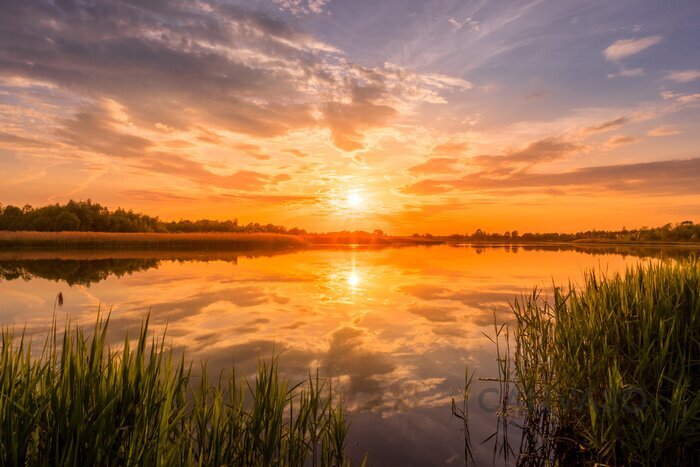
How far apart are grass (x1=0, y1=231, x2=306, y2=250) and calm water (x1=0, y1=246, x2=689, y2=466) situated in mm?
27912

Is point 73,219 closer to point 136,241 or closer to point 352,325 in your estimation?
point 136,241

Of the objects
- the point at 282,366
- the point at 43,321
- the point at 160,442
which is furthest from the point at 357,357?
the point at 43,321

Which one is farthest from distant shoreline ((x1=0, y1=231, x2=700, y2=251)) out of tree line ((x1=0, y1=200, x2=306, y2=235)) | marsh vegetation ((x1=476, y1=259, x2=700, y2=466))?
marsh vegetation ((x1=476, y1=259, x2=700, y2=466))

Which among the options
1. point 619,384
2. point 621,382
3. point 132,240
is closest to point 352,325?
point 621,382

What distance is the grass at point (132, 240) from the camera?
161ft

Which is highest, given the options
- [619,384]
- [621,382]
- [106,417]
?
[106,417]

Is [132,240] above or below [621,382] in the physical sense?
above

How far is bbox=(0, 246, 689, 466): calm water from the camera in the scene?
7.04 meters

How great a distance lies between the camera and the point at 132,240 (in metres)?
54.4

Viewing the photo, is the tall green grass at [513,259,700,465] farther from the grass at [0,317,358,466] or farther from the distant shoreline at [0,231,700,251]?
the distant shoreline at [0,231,700,251]

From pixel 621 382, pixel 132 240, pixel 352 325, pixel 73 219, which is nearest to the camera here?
pixel 621 382

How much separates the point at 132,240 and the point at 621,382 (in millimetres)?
59918

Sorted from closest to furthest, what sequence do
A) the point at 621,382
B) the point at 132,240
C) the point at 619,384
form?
the point at 619,384 < the point at 621,382 < the point at 132,240

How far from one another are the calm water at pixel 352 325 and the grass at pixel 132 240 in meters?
27.9
